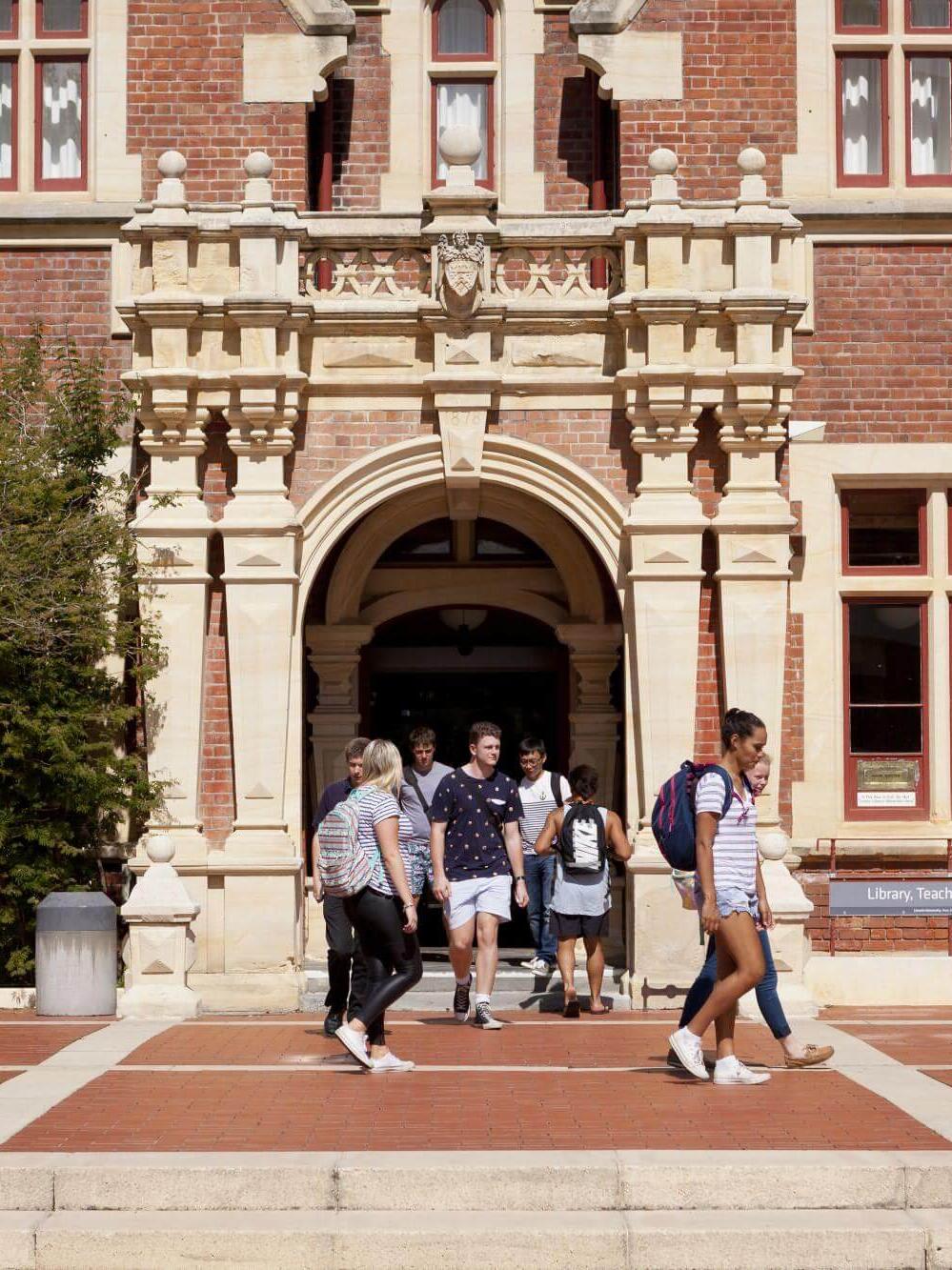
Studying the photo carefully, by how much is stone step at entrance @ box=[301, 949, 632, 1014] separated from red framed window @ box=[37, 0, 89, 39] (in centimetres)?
770

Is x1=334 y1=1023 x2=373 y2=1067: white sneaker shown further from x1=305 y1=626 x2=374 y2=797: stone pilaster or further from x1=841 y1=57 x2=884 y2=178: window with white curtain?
x1=841 y1=57 x2=884 y2=178: window with white curtain

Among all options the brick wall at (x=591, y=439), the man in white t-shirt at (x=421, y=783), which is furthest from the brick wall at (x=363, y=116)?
the man in white t-shirt at (x=421, y=783)

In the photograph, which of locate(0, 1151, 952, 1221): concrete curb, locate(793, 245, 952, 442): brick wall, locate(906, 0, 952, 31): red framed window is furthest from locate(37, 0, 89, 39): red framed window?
locate(0, 1151, 952, 1221): concrete curb

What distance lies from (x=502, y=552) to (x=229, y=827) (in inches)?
171

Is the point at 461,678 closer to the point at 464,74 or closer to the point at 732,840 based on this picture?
the point at 464,74

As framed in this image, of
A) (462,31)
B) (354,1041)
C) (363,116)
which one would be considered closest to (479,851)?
(354,1041)

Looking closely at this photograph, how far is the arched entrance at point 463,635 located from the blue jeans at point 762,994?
644 centimetres

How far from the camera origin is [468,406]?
1478cm

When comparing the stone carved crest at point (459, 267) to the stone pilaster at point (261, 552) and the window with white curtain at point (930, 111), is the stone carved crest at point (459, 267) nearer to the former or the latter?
the stone pilaster at point (261, 552)

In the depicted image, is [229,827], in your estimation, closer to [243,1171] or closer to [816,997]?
[816,997]

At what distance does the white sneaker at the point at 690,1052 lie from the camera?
10.2 metres

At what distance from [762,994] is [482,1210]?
9.81ft

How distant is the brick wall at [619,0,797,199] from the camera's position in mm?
15695

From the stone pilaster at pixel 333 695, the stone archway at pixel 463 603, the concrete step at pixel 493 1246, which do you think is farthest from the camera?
the stone pilaster at pixel 333 695
